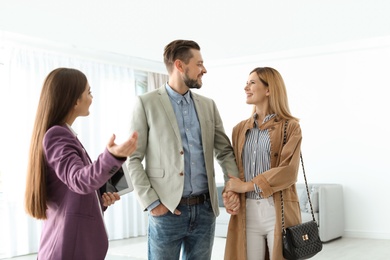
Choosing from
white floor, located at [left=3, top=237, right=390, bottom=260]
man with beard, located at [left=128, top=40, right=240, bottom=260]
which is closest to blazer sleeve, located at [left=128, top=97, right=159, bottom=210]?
man with beard, located at [left=128, top=40, right=240, bottom=260]

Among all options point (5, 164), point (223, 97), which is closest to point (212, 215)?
point (5, 164)

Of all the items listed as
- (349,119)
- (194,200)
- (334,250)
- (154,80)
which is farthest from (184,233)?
(154,80)

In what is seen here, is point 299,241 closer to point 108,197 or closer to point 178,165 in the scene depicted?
point 178,165

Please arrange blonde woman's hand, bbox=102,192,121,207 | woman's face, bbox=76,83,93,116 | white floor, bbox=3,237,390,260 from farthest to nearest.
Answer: white floor, bbox=3,237,390,260 < blonde woman's hand, bbox=102,192,121,207 < woman's face, bbox=76,83,93,116

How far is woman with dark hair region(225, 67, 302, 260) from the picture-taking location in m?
2.49

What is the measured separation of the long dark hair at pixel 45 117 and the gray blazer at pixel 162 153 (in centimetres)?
78

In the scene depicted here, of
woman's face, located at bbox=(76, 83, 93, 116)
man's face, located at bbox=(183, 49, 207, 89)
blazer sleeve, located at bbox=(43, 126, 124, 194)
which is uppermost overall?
man's face, located at bbox=(183, 49, 207, 89)

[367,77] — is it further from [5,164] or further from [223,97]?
[5,164]

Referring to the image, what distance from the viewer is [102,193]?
1.96 meters

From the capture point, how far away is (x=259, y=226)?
2531 millimetres

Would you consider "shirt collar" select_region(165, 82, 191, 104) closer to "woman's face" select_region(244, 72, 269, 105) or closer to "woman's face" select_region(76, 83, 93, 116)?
"woman's face" select_region(244, 72, 269, 105)

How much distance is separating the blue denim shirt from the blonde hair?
1.28 feet

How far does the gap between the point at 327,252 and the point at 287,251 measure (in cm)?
359

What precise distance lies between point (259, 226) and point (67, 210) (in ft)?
3.69
